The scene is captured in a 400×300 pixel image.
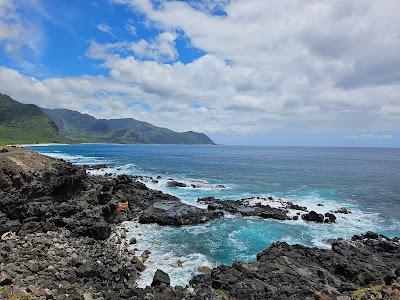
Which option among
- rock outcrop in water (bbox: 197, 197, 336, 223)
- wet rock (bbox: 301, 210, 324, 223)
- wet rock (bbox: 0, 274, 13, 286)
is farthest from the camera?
rock outcrop in water (bbox: 197, 197, 336, 223)

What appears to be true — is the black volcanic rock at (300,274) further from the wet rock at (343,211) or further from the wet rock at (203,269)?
the wet rock at (343,211)

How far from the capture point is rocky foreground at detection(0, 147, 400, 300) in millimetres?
23359

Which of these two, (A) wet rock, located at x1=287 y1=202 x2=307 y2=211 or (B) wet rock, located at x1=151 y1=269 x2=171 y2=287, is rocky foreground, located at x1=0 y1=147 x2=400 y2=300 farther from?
(A) wet rock, located at x1=287 y1=202 x2=307 y2=211

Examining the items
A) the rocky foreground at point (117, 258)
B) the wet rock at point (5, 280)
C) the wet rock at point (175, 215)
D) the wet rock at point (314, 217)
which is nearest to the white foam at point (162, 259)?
the rocky foreground at point (117, 258)

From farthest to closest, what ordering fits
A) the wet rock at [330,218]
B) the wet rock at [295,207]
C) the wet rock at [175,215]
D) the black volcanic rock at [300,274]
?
the wet rock at [295,207] → the wet rock at [330,218] → the wet rock at [175,215] → the black volcanic rock at [300,274]

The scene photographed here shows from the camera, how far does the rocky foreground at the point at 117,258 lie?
23359mm

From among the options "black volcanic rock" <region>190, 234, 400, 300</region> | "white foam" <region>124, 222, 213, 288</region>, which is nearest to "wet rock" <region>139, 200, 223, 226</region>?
"white foam" <region>124, 222, 213, 288</region>

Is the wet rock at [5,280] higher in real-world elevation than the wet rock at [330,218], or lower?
higher

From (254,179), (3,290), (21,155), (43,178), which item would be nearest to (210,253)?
(3,290)

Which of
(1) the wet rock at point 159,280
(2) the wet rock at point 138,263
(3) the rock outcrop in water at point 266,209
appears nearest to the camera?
(1) the wet rock at point 159,280

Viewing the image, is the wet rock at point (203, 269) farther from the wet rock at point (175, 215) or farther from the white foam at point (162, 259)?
the wet rock at point (175, 215)

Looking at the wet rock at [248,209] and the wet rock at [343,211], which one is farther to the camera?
the wet rock at [343,211]

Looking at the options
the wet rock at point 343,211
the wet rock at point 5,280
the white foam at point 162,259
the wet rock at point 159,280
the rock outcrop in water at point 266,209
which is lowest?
the white foam at point 162,259

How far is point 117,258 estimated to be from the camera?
103ft
